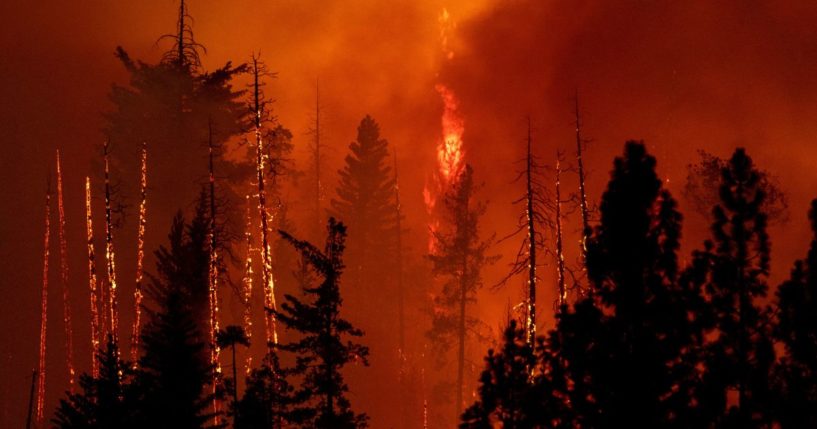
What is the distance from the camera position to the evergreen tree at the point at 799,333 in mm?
14305

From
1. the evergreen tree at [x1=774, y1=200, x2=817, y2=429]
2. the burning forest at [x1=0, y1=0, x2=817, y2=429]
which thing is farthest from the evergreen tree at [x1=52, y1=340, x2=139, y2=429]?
the evergreen tree at [x1=774, y1=200, x2=817, y2=429]

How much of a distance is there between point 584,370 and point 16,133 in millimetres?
61917

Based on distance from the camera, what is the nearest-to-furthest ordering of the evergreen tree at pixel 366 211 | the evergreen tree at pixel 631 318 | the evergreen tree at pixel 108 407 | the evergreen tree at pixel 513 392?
the evergreen tree at pixel 631 318 < the evergreen tree at pixel 513 392 < the evergreen tree at pixel 108 407 < the evergreen tree at pixel 366 211

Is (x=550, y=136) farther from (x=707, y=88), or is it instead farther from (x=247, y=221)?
(x=247, y=221)

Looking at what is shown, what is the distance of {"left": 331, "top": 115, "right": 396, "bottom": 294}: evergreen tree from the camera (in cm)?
5309

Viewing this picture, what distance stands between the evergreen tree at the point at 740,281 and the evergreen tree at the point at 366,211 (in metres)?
38.8

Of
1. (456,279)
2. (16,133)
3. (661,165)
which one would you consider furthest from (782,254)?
(16,133)

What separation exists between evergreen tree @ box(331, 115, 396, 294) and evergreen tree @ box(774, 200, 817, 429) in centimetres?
3960

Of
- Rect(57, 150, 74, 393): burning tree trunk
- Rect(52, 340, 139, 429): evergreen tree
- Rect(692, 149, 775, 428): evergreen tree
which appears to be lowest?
Rect(52, 340, 139, 429): evergreen tree

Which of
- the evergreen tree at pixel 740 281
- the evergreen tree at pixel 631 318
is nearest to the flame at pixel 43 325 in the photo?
the evergreen tree at pixel 631 318

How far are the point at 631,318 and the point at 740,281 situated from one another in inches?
182

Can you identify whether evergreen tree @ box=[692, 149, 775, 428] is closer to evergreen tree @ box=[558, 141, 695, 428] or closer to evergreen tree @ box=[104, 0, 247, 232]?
evergreen tree @ box=[558, 141, 695, 428]

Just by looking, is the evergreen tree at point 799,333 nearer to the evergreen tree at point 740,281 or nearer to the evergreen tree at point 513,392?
the evergreen tree at point 740,281

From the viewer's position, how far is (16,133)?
5894cm
